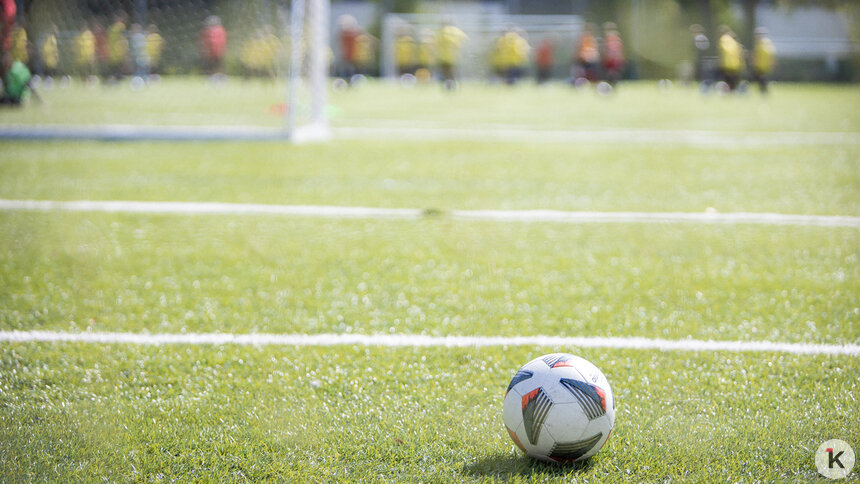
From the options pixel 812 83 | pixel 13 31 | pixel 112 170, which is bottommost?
pixel 812 83

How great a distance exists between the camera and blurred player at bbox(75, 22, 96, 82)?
2335cm

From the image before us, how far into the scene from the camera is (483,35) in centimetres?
3528

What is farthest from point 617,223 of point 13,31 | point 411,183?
point 13,31

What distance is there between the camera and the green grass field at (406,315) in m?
2.61

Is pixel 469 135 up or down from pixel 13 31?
down

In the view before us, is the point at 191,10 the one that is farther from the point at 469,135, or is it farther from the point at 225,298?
the point at 225,298

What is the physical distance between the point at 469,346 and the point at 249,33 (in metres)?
23.9

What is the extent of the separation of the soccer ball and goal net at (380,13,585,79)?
31.4 m

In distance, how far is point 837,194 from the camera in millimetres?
7520

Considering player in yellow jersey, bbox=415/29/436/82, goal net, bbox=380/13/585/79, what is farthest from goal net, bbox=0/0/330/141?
player in yellow jersey, bbox=415/29/436/82

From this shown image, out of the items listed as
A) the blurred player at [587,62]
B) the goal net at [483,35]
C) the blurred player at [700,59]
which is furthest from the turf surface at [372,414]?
Result: the blurred player at [700,59]

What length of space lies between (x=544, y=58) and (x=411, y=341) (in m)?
31.4

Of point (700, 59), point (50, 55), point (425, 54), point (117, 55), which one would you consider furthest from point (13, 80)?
point (700, 59)

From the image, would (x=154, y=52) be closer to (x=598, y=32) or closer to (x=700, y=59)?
(x=598, y=32)
